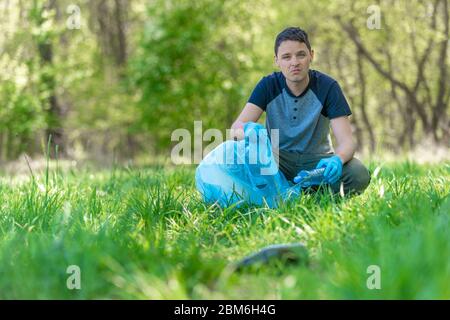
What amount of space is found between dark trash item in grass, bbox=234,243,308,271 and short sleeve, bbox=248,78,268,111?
1.71 metres

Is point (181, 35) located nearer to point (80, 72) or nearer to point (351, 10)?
point (80, 72)

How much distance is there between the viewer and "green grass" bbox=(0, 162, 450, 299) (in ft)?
5.84

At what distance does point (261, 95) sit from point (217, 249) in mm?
1552

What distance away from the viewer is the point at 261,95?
376cm

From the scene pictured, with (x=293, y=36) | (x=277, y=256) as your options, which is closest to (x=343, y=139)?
(x=293, y=36)

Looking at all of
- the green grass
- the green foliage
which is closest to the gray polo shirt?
the green grass

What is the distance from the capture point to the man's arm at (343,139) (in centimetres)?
342

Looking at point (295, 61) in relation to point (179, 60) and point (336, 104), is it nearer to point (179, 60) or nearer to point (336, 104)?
point (336, 104)

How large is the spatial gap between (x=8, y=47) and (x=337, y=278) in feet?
34.7

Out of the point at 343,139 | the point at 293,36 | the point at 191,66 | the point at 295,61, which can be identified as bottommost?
the point at 343,139

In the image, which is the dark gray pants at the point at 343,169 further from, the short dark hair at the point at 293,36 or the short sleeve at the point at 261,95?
the short dark hair at the point at 293,36

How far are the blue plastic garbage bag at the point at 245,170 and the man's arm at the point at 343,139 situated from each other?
33 cm

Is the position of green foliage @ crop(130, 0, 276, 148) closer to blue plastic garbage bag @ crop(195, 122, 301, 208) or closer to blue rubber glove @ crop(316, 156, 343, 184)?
blue plastic garbage bag @ crop(195, 122, 301, 208)

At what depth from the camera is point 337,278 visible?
1.85 metres
